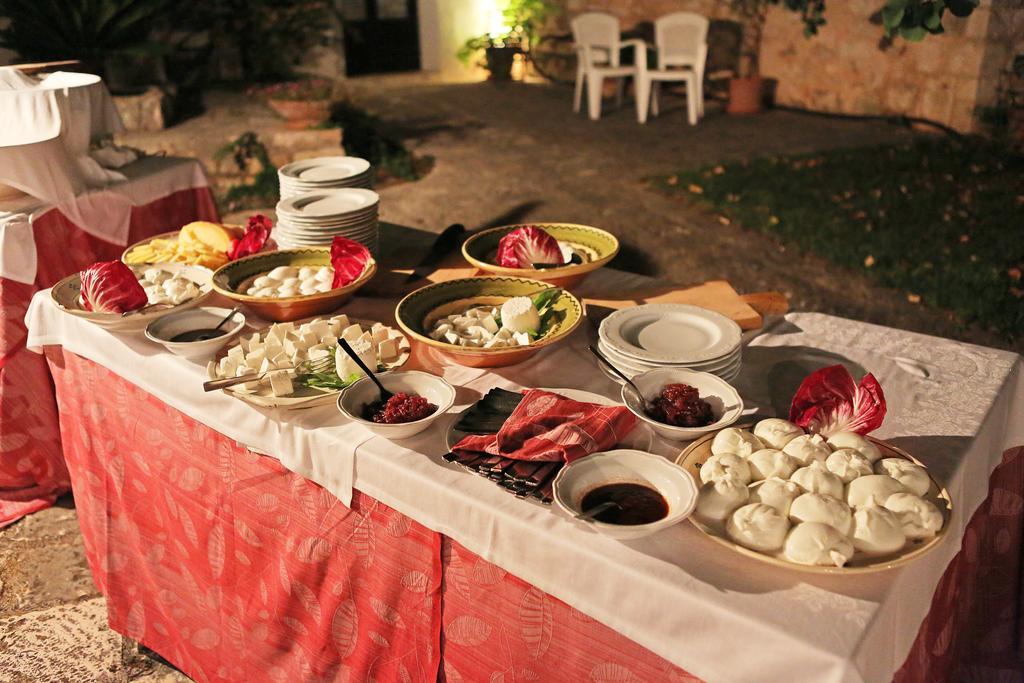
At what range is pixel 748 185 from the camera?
6.76 m

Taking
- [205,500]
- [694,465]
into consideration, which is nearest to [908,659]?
[694,465]

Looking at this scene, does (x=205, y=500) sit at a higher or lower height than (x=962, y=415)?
lower

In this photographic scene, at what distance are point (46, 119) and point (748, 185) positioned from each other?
5262 millimetres

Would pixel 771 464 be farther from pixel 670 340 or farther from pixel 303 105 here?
pixel 303 105

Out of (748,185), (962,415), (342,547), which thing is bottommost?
(748,185)

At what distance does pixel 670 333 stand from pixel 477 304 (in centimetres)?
45

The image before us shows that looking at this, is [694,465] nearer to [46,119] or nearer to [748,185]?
[46,119]

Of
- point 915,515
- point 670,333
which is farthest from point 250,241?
point 915,515

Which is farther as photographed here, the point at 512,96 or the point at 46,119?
the point at 512,96

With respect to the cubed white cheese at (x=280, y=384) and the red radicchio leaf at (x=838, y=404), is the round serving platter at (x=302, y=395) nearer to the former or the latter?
the cubed white cheese at (x=280, y=384)

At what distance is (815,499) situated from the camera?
3.91 feet

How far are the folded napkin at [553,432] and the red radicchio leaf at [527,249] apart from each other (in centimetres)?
61

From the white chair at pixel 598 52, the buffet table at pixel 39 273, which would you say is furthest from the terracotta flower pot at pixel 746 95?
the buffet table at pixel 39 273

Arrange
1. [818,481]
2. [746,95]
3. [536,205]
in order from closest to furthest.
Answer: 1. [818,481]
2. [536,205]
3. [746,95]
